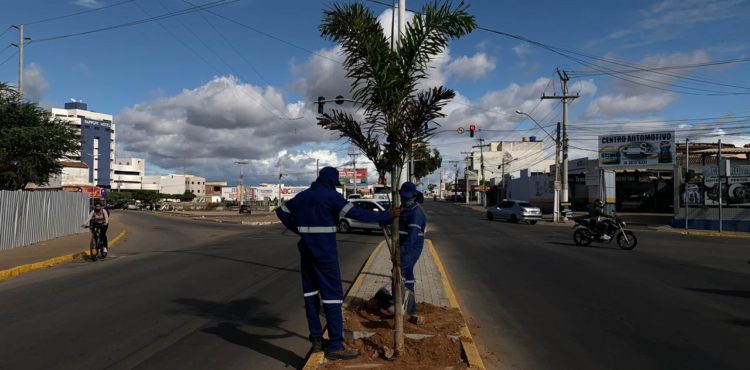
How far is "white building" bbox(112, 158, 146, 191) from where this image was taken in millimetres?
145600

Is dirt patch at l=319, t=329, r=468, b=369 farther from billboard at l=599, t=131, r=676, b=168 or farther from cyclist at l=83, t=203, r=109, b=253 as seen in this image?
billboard at l=599, t=131, r=676, b=168

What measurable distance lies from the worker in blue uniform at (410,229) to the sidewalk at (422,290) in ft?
3.00

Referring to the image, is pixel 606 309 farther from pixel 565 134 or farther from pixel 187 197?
pixel 187 197

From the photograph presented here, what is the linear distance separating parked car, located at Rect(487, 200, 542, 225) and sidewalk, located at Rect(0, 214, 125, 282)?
80.3 ft

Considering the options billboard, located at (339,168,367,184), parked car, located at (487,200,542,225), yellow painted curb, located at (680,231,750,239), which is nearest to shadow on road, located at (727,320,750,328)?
yellow painted curb, located at (680,231,750,239)

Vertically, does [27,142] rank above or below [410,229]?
above

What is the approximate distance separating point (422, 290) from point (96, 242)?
10.1m

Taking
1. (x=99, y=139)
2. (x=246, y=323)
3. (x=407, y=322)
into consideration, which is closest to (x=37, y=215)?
(x=246, y=323)

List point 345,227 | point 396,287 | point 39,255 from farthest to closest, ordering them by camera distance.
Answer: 1. point 345,227
2. point 39,255
3. point 396,287

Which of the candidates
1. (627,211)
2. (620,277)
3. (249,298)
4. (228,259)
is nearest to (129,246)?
(228,259)

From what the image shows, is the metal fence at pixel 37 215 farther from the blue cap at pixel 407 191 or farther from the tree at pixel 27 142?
the blue cap at pixel 407 191

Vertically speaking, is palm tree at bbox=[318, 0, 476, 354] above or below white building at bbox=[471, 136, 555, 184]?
below

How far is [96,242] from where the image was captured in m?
15.0

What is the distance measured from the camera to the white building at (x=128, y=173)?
146 m
